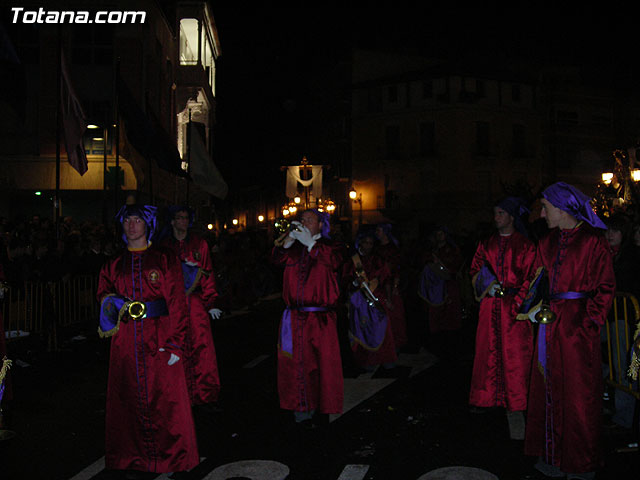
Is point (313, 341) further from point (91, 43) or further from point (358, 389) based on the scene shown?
point (91, 43)

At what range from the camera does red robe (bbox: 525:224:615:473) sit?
475 cm

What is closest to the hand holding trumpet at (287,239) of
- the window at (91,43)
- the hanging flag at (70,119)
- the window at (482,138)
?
the hanging flag at (70,119)

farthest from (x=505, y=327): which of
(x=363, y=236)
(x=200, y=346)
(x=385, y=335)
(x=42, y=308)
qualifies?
(x=42, y=308)

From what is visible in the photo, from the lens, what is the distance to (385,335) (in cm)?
888

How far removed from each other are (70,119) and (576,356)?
11664mm

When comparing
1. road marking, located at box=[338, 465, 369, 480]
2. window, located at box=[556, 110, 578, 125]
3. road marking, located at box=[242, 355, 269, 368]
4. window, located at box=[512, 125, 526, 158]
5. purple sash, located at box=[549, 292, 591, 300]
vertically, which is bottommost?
road marking, located at box=[242, 355, 269, 368]

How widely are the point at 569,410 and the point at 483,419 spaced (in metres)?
1.92

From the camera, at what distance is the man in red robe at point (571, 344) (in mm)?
4754

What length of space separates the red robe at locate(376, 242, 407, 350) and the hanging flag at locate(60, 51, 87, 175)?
280 inches

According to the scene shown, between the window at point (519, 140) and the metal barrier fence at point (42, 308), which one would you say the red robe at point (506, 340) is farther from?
the window at point (519, 140)

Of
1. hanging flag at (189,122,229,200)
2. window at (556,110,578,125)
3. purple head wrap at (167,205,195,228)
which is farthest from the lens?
window at (556,110,578,125)

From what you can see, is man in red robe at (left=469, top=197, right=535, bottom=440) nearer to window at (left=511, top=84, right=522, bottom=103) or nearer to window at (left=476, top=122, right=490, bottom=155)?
window at (left=476, top=122, right=490, bottom=155)

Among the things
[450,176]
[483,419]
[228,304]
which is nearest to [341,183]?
[450,176]

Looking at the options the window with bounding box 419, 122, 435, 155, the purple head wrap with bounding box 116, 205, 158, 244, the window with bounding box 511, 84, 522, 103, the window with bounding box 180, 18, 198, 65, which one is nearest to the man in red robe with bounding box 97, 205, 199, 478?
the purple head wrap with bounding box 116, 205, 158, 244
